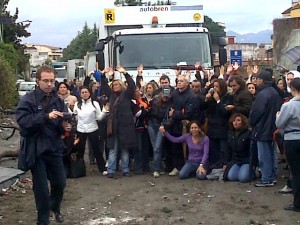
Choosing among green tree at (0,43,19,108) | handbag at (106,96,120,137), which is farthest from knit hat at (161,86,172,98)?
green tree at (0,43,19,108)

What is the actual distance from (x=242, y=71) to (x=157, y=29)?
8.96 feet

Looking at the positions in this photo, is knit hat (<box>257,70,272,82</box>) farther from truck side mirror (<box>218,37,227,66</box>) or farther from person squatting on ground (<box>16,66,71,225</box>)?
truck side mirror (<box>218,37,227,66</box>)

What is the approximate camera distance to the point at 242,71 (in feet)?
40.2

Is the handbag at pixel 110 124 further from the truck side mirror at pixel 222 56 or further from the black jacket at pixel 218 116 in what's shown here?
the truck side mirror at pixel 222 56

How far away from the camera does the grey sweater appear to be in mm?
7559

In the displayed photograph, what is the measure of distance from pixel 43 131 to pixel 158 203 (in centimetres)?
251

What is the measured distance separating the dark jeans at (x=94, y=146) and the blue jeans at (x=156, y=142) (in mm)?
991

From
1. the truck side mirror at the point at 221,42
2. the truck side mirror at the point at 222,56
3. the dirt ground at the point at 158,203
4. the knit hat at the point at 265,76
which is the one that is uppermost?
the truck side mirror at the point at 221,42

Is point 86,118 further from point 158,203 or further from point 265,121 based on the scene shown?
point 265,121

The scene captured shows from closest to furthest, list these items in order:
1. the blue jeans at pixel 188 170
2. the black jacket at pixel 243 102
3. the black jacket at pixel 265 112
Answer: the black jacket at pixel 265 112 < the black jacket at pixel 243 102 < the blue jeans at pixel 188 170

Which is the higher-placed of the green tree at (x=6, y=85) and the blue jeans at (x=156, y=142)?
the green tree at (x=6, y=85)

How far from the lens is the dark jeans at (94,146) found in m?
10.8

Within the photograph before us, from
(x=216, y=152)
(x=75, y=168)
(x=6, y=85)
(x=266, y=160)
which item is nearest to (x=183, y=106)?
(x=216, y=152)

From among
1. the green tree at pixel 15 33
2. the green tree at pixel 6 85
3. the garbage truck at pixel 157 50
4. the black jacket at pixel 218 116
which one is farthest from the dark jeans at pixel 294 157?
the green tree at pixel 15 33
